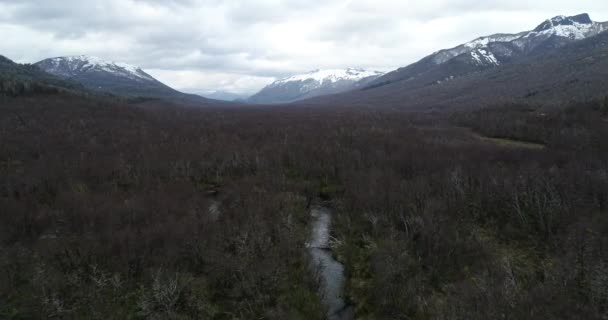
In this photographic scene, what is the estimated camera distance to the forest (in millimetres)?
9398

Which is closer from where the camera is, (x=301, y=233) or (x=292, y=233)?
(x=292, y=233)

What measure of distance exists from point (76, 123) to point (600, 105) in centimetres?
7101

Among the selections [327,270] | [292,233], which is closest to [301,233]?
[292,233]

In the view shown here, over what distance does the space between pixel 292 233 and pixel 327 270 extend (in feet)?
8.00

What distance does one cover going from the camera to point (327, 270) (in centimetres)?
1310

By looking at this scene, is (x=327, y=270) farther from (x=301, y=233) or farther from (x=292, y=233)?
(x=301, y=233)

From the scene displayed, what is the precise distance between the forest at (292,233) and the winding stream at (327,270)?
42 cm

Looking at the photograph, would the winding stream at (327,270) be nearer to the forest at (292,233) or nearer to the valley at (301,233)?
the valley at (301,233)

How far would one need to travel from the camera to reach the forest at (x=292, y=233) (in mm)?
9398

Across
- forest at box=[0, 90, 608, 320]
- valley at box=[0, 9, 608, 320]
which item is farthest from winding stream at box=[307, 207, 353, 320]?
forest at box=[0, 90, 608, 320]

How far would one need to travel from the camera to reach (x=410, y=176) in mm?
24109

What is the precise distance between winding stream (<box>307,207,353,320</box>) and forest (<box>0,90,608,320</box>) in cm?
42

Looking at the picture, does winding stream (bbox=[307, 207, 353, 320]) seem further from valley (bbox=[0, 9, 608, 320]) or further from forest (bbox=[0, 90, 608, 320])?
forest (bbox=[0, 90, 608, 320])

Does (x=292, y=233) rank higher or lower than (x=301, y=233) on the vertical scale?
higher
